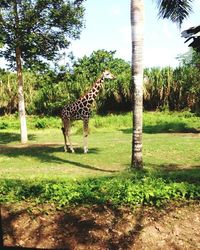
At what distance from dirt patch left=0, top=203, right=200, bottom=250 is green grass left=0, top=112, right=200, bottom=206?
395 millimetres

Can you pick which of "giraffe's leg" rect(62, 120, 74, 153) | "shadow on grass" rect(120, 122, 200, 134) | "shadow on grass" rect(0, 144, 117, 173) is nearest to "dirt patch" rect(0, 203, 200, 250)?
"shadow on grass" rect(0, 144, 117, 173)

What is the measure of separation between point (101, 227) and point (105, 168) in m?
7.73

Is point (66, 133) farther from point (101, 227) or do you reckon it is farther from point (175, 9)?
point (101, 227)

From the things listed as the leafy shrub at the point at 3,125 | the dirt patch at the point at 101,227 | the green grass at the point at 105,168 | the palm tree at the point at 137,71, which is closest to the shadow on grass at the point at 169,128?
the green grass at the point at 105,168

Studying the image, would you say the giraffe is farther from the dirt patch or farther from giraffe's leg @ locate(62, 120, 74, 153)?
the dirt patch

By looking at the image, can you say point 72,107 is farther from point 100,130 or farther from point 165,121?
point 165,121

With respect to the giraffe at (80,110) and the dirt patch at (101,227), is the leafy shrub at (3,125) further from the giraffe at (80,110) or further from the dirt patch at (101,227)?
the dirt patch at (101,227)

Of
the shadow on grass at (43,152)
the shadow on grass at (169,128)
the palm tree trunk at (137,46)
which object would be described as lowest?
the shadow on grass at (43,152)

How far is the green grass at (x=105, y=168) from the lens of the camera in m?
8.73

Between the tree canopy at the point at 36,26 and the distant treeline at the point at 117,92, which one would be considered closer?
the tree canopy at the point at 36,26

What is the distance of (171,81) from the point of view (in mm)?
38812

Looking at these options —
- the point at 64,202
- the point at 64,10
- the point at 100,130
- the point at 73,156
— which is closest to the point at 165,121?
the point at 100,130

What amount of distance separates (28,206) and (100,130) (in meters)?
23.4

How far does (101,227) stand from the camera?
25.2 feet
